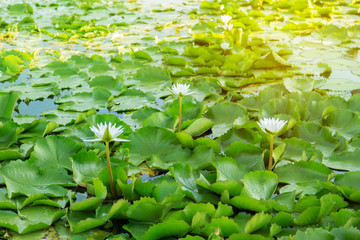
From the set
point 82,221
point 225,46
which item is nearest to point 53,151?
point 82,221

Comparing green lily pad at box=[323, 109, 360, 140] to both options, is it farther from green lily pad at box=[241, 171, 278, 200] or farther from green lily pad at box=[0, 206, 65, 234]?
green lily pad at box=[0, 206, 65, 234]

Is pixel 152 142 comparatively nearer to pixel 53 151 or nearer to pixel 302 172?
pixel 53 151

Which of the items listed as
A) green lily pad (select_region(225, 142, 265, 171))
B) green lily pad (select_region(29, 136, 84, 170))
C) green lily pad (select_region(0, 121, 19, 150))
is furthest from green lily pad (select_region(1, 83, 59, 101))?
green lily pad (select_region(225, 142, 265, 171))

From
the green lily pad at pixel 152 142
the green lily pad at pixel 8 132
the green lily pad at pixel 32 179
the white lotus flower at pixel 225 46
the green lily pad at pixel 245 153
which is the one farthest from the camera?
the white lotus flower at pixel 225 46

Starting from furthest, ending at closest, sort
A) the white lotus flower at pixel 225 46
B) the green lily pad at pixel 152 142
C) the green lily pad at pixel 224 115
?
the white lotus flower at pixel 225 46 < the green lily pad at pixel 224 115 < the green lily pad at pixel 152 142

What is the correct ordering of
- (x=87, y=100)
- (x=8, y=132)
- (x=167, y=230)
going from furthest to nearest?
(x=87, y=100) < (x=8, y=132) < (x=167, y=230)

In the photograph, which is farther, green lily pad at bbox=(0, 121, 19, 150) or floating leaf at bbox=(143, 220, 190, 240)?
green lily pad at bbox=(0, 121, 19, 150)

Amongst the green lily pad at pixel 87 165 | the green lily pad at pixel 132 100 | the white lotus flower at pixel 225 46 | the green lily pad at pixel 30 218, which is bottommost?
the green lily pad at pixel 132 100

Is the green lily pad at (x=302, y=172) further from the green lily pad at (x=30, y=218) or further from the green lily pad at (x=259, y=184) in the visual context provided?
the green lily pad at (x=30, y=218)

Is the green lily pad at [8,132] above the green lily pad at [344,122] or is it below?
below

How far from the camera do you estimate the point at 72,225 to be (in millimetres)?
1200

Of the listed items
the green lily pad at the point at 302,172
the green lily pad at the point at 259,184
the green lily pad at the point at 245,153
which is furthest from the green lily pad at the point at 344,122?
the green lily pad at the point at 259,184

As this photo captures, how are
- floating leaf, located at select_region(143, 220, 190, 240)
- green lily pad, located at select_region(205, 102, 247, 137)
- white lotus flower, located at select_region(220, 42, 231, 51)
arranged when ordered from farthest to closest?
white lotus flower, located at select_region(220, 42, 231, 51), green lily pad, located at select_region(205, 102, 247, 137), floating leaf, located at select_region(143, 220, 190, 240)

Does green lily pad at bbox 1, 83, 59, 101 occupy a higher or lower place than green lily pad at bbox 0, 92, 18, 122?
lower
